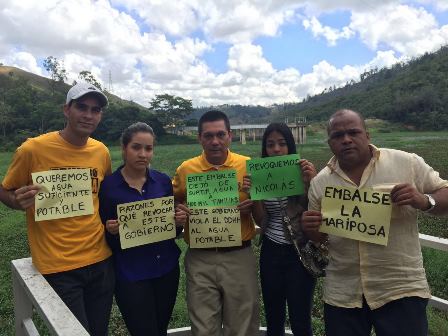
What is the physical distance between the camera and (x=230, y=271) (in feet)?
11.5

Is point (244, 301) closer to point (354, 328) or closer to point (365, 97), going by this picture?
point (354, 328)

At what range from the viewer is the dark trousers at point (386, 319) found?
2.70 meters

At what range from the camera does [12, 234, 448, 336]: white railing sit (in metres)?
2.15

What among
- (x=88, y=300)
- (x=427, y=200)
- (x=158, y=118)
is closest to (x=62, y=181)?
(x=88, y=300)

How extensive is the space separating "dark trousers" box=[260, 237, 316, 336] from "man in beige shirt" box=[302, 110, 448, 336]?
0.47 metres

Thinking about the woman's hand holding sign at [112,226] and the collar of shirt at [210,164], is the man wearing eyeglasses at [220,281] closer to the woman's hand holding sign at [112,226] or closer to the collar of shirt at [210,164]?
the collar of shirt at [210,164]

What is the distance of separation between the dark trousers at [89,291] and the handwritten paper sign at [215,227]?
2.41 ft

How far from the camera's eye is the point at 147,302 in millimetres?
3359

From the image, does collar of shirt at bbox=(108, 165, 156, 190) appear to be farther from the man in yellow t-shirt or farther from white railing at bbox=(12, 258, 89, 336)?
white railing at bbox=(12, 258, 89, 336)

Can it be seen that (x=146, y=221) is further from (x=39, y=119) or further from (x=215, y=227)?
(x=39, y=119)

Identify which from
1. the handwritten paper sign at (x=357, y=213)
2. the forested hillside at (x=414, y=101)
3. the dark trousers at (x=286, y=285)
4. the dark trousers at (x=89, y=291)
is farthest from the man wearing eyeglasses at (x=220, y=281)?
the forested hillside at (x=414, y=101)

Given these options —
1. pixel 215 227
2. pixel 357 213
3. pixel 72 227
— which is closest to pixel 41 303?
pixel 72 227

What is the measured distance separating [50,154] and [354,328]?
2557 mm

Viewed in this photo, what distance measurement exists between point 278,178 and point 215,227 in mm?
647
